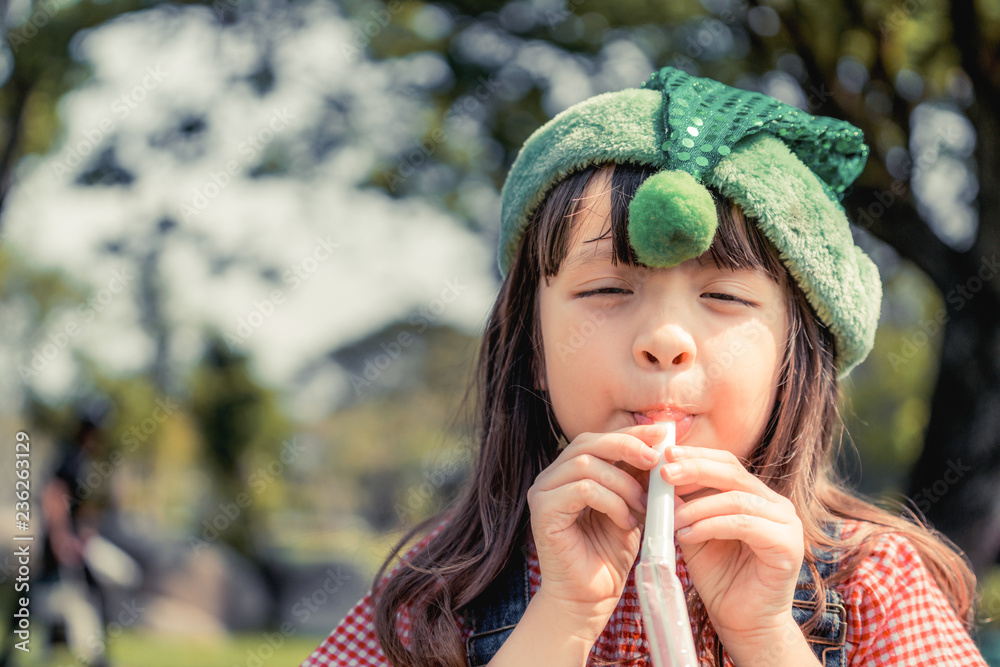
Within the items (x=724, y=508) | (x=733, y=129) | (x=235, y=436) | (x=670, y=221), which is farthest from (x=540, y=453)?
(x=235, y=436)

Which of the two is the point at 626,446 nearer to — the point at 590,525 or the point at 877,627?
the point at 590,525

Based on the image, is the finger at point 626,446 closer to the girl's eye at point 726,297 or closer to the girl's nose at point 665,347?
the girl's nose at point 665,347

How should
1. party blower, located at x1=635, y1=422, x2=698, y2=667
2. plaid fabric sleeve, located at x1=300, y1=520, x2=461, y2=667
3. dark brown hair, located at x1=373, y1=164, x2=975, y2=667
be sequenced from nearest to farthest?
party blower, located at x1=635, y1=422, x2=698, y2=667 < dark brown hair, located at x1=373, y1=164, x2=975, y2=667 < plaid fabric sleeve, located at x1=300, y1=520, x2=461, y2=667

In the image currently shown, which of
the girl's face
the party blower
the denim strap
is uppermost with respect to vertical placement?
the girl's face

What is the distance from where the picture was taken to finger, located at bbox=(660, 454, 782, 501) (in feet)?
4.14

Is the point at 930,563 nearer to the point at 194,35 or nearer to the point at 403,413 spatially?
the point at 194,35

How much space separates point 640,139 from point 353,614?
1170mm

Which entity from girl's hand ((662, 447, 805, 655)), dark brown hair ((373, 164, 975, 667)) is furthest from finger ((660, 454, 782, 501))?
dark brown hair ((373, 164, 975, 667))

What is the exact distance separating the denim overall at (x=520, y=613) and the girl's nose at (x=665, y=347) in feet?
1.77

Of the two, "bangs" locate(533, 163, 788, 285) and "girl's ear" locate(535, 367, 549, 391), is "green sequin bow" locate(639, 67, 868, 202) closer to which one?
"bangs" locate(533, 163, 788, 285)

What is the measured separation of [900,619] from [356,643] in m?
1.10

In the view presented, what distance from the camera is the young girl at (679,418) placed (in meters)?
1.32

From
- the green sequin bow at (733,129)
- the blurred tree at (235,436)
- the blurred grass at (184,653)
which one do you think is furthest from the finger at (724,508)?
the blurred tree at (235,436)

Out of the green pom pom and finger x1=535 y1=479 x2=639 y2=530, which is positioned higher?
the green pom pom
